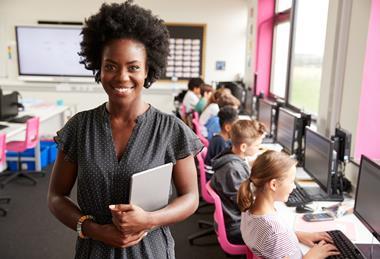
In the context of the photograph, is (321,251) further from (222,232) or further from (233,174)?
(233,174)

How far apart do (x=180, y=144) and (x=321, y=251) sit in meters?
0.92

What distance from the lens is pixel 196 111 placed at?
526 centimetres

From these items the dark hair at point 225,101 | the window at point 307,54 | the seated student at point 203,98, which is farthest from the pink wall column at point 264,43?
the dark hair at point 225,101

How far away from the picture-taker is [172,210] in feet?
3.67

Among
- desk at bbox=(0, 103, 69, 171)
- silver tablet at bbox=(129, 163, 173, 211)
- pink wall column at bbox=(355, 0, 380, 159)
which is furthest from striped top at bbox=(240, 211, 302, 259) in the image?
desk at bbox=(0, 103, 69, 171)

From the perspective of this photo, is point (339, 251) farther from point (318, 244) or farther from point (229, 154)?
point (229, 154)

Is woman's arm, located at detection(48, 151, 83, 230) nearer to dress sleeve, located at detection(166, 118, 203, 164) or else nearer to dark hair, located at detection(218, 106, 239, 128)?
dress sleeve, located at detection(166, 118, 203, 164)

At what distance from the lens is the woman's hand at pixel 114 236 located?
3.50 feet

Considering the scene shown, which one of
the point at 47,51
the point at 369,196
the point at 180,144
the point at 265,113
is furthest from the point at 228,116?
the point at 47,51

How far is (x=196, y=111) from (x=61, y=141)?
13.6 ft

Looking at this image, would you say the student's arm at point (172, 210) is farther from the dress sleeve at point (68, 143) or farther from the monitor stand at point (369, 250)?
the monitor stand at point (369, 250)

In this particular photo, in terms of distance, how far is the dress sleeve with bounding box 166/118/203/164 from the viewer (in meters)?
1.17

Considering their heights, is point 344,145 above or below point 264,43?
below

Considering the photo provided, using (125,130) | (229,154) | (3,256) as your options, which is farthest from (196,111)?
(125,130)
